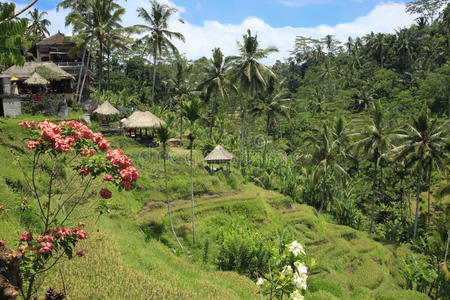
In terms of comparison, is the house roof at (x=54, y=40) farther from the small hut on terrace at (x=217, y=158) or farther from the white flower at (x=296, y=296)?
the white flower at (x=296, y=296)

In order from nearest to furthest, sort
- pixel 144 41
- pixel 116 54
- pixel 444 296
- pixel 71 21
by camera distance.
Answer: pixel 444 296 < pixel 71 21 < pixel 144 41 < pixel 116 54

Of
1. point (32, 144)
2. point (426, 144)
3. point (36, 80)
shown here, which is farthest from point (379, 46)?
point (32, 144)

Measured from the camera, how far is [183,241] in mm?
15422

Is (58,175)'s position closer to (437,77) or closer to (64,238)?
(64,238)

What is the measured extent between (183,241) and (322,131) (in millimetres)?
16168

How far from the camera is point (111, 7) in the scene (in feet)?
96.7

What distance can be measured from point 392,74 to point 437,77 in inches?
597

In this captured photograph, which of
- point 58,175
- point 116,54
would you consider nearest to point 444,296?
point 58,175

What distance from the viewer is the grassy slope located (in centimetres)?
809

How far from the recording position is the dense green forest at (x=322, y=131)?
18.3 meters

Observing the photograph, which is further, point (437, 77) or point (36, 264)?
point (437, 77)

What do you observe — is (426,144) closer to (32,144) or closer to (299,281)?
(299,281)

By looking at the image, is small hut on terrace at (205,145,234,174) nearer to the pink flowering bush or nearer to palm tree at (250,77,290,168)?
palm tree at (250,77,290,168)

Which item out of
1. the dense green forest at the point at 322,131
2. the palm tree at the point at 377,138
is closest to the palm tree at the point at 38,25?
the dense green forest at the point at 322,131
